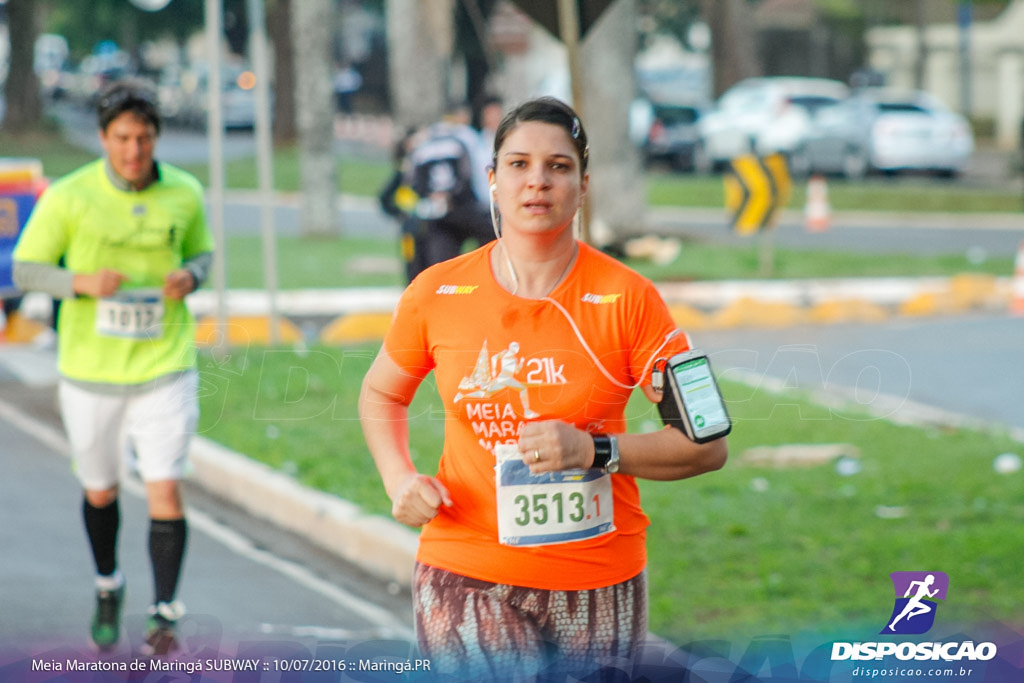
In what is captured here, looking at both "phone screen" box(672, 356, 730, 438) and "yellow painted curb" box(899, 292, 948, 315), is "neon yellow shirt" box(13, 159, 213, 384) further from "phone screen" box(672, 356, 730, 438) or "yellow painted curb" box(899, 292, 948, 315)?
"yellow painted curb" box(899, 292, 948, 315)

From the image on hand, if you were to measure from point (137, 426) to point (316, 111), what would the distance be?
15949mm

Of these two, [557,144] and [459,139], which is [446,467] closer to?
[557,144]

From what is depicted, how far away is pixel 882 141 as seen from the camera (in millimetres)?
31266

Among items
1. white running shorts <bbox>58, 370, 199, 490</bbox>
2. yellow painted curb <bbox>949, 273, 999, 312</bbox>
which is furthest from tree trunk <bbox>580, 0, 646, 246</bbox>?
white running shorts <bbox>58, 370, 199, 490</bbox>

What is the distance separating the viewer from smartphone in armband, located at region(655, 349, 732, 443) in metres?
3.15

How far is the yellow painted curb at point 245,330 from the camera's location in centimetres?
1188

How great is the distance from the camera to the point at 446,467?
346 centimetres

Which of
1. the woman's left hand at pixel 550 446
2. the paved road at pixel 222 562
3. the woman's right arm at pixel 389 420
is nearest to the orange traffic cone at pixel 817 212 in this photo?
the paved road at pixel 222 562

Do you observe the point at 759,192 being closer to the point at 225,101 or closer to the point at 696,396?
the point at 696,396

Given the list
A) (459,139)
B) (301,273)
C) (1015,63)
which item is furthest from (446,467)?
(1015,63)

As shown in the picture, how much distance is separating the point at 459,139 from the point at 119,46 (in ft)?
227

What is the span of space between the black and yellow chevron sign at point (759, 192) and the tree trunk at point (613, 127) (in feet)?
5.96

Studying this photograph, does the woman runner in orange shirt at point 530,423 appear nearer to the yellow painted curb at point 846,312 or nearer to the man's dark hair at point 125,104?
the man's dark hair at point 125,104

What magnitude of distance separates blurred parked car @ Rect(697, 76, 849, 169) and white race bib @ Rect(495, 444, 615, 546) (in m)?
28.6
